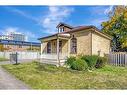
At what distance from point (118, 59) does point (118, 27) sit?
1498cm

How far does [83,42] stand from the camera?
24000mm

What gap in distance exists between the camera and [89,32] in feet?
76.7

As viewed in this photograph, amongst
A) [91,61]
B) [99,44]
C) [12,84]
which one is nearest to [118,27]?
[99,44]

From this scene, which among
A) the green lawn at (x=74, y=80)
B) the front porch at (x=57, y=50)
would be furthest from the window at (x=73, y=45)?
the green lawn at (x=74, y=80)

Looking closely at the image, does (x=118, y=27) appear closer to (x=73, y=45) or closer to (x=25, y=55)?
(x=73, y=45)

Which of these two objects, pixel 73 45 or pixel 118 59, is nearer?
pixel 118 59

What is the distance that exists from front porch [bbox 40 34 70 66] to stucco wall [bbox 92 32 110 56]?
328cm

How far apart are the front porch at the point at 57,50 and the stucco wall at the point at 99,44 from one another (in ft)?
10.8

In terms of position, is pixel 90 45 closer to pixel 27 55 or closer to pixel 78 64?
pixel 78 64

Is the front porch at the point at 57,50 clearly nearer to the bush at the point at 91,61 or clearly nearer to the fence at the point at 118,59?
the bush at the point at 91,61

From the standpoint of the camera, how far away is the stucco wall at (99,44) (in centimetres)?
2375

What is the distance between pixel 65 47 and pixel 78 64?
7.94 metres
